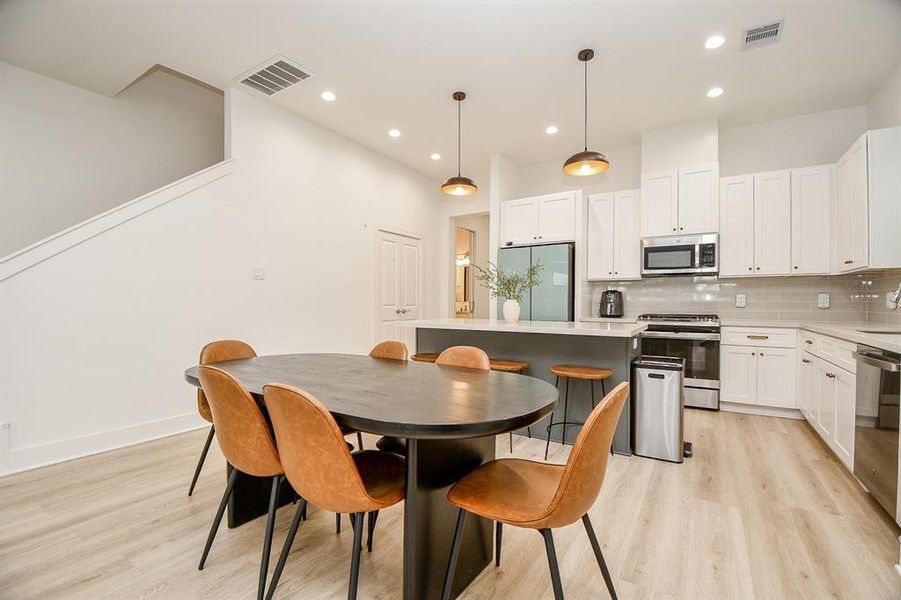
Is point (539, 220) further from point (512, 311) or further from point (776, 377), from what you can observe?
point (776, 377)

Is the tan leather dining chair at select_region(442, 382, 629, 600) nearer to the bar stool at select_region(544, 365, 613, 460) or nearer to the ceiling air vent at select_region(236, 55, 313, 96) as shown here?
the bar stool at select_region(544, 365, 613, 460)

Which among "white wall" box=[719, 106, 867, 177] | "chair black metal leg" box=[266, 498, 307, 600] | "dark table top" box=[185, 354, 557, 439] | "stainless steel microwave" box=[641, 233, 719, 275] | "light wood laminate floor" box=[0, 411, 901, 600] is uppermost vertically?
"white wall" box=[719, 106, 867, 177]

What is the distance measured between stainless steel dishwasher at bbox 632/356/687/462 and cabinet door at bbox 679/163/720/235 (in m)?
2.17

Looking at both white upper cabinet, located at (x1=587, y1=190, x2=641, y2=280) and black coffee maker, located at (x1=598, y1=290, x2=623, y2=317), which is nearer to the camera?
white upper cabinet, located at (x1=587, y1=190, x2=641, y2=280)

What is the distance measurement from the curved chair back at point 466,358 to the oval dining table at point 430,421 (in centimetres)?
12

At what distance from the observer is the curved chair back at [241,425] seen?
1.48m

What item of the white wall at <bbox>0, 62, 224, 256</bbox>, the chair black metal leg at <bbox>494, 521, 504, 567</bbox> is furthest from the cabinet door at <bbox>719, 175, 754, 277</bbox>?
the white wall at <bbox>0, 62, 224, 256</bbox>

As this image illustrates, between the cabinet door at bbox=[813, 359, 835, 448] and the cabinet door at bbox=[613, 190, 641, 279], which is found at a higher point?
the cabinet door at bbox=[613, 190, 641, 279]

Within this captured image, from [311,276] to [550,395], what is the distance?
3690 millimetres

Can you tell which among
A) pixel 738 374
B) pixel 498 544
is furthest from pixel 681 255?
pixel 498 544

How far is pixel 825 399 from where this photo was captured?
2965 mm

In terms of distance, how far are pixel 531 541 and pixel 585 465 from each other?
3.33 ft

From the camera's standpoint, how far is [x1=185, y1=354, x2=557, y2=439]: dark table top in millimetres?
1171

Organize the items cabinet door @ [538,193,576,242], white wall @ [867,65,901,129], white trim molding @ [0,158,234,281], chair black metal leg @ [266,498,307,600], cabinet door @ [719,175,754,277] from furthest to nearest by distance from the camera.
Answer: cabinet door @ [538,193,576,242], cabinet door @ [719,175,754,277], white wall @ [867,65,901,129], white trim molding @ [0,158,234,281], chair black metal leg @ [266,498,307,600]
